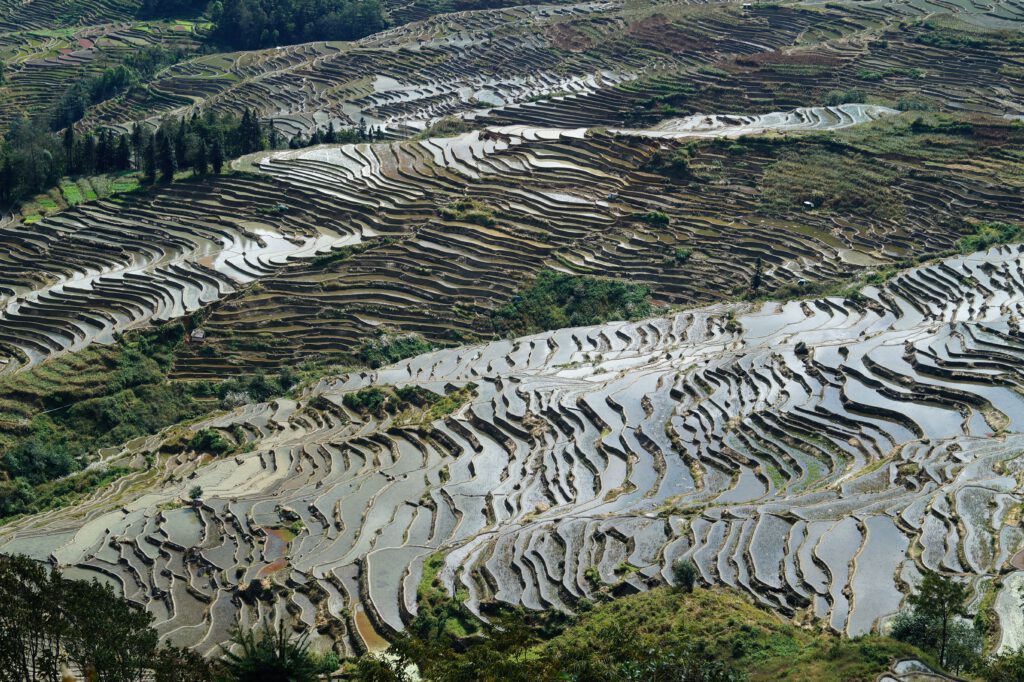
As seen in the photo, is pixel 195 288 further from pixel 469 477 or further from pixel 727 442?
pixel 727 442

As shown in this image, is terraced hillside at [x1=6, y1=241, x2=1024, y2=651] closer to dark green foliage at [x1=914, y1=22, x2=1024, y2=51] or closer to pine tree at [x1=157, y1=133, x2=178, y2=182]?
pine tree at [x1=157, y1=133, x2=178, y2=182]

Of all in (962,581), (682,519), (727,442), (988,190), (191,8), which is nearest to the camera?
(962,581)

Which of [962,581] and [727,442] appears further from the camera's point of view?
[727,442]

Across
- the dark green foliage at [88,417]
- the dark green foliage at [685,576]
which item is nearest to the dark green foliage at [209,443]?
the dark green foliage at [88,417]

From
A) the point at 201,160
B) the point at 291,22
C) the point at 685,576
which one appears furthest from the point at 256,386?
the point at 291,22

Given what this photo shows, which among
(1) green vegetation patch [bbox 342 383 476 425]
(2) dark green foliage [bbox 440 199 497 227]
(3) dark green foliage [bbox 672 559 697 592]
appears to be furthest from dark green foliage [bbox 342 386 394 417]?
(3) dark green foliage [bbox 672 559 697 592]

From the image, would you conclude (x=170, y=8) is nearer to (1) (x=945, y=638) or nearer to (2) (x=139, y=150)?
(2) (x=139, y=150)

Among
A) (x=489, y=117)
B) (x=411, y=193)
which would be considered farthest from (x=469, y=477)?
(x=489, y=117)
